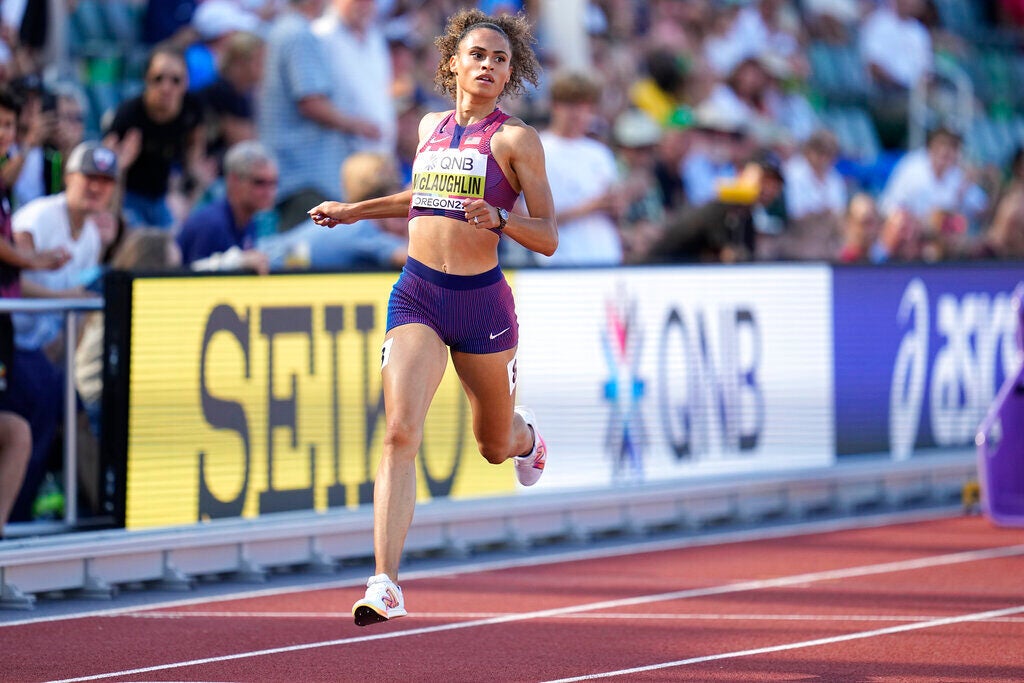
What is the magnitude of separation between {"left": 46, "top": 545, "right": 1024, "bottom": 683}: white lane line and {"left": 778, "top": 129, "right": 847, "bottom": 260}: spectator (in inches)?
206

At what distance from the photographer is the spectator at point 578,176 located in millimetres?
11656

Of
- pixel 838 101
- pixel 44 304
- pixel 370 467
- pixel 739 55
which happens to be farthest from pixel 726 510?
pixel 838 101

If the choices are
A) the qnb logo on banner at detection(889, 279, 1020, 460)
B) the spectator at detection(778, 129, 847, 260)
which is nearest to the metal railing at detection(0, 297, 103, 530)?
the qnb logo on banner at detection(889, 279, 1020, 460)

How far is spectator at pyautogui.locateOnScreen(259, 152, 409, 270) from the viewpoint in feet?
32.9

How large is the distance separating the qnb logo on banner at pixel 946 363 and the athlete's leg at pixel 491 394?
5809 mm

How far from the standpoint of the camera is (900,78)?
20.9 meters

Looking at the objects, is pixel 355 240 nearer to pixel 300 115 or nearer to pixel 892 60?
pixel 300 115

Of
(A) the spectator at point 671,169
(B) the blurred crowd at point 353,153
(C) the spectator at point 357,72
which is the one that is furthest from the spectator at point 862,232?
(C) the spectator at point 357,72

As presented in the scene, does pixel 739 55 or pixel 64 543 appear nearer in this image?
pixel 64 543

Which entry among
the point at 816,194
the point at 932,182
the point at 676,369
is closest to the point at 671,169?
the point at 816,194

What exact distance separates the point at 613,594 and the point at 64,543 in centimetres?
274

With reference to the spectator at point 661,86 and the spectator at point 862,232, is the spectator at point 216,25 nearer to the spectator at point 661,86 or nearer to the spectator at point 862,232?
the spectator at point 661,86

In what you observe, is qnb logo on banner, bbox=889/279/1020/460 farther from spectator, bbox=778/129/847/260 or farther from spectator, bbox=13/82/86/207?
spectator, bbox=13/82/86/207

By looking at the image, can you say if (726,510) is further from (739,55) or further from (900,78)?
(900,78)
